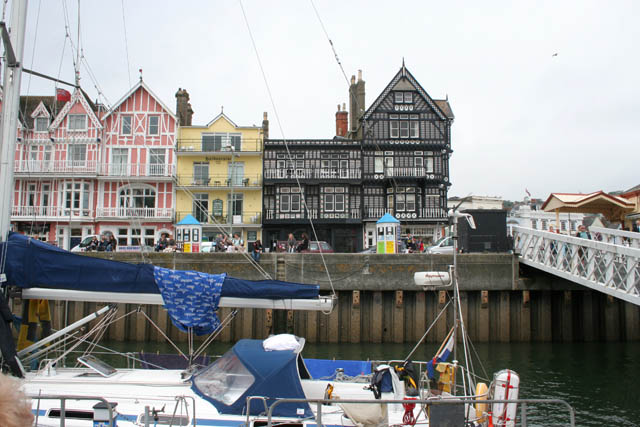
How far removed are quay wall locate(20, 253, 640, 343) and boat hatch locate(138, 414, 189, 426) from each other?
591 inches

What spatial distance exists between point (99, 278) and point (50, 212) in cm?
3791

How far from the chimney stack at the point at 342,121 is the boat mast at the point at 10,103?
45.3m

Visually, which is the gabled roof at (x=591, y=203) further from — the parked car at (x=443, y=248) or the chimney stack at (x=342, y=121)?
the chimney stack at (x=342, y=121)

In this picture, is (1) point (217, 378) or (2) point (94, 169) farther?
(2) point (94, 169)

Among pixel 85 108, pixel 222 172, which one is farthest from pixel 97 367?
pixel 85 108

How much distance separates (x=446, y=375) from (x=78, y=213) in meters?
40.8

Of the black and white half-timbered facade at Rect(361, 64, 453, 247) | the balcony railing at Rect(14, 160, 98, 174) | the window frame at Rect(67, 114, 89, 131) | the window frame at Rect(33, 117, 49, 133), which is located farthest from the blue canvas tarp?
the window frame at Rect(33, 117, 49, 133)

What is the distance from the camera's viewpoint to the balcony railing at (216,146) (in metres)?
45.9

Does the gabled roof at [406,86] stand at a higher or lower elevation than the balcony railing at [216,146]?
higher

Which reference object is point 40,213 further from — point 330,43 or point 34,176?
point 330,43

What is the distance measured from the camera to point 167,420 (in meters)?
8.07

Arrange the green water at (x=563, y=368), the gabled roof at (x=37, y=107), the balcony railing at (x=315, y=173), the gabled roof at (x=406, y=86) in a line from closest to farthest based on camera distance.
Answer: the green water at (x=563, y=368)
the gabled roof at (x=37, y=107)
the balcony railing at (x=315, y=173)
the gabled roof at (x=406, y=86)

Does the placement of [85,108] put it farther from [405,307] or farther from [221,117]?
[405,307]

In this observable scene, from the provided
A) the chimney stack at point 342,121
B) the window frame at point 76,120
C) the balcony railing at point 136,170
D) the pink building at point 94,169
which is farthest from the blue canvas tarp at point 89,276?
the chimney stack at point 342,121
